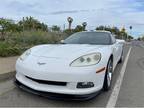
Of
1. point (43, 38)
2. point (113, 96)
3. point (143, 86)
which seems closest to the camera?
point (113, 96)

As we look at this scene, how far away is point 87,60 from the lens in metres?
4.20

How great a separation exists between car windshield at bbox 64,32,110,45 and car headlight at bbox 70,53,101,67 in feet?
4.69

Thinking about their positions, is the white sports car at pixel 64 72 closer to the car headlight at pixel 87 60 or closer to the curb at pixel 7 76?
the car headlight at pixel 87 60

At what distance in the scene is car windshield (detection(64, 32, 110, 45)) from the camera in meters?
5.84

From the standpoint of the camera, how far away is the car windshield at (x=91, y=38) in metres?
5.84

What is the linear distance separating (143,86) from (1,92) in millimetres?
3192

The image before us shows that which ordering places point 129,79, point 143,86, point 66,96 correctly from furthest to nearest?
point 129,79
point 143,86
point 66,96

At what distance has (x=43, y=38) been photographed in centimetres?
1434

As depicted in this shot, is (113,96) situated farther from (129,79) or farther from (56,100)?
(129,79)

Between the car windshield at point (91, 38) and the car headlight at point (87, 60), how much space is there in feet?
4.69

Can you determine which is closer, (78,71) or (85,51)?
(78,71)

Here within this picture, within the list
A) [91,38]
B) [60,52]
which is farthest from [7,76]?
[91,38]

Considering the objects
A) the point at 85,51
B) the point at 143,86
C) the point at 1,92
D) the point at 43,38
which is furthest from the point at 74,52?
the point at 43,38

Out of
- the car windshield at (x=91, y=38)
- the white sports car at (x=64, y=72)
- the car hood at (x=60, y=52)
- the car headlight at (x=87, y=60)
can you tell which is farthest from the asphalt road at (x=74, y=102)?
the car windshield at (x=91, y=38)
